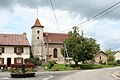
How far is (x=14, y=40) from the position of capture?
7269cm

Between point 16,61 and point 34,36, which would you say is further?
point 34,36

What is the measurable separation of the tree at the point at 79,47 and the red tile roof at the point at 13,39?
10.3 meters

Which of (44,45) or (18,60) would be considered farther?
(44,45)

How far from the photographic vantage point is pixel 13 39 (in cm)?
7312

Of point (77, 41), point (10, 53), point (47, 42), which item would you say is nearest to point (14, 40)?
point (10, 53)

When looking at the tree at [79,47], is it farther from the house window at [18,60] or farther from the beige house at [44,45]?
the beige house at [44,45]

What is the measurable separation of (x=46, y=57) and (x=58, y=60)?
12.3 feet

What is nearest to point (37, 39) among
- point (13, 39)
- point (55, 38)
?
point (55, 38)

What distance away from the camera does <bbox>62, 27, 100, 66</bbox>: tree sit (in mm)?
69056

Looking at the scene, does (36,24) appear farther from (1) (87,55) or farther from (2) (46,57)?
(1) (87,55)

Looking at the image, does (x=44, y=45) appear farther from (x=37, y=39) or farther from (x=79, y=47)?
(x=79, y=47)

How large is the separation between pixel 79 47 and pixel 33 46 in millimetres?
19804

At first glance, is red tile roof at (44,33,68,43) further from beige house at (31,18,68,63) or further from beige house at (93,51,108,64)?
beige house at (93,51,108,64)

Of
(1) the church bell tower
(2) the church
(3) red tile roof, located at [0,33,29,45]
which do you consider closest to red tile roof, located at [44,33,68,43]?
(2) the church
